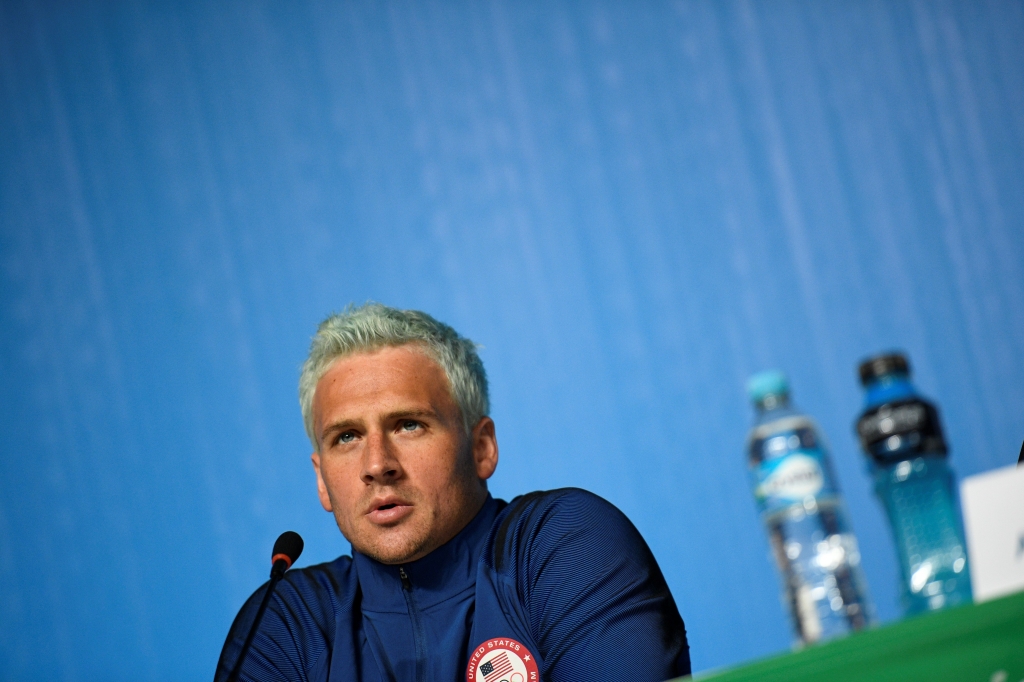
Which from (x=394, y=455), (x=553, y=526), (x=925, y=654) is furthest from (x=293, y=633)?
(x=925, y=654)

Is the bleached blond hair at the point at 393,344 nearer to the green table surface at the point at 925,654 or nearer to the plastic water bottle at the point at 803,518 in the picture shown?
the plastic water bottle at the point at 803,518

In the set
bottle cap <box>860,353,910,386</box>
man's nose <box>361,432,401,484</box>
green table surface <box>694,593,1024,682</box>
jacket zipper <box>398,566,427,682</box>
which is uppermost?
man's nose <box>361,432,401,484</box>

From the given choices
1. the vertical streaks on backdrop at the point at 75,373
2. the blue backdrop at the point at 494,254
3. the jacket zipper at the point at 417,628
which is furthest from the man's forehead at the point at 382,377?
the vertical streaks on backdrop at the point at 75,373

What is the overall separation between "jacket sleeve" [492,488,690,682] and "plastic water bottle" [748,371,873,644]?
331 mm

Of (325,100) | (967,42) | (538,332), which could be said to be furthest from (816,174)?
(325,100)

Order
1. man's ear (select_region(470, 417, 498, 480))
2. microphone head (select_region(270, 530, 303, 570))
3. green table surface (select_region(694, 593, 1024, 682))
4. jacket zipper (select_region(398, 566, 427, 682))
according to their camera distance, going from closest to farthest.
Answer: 1. green table surface (select_region(694, 593, 1024, 682))
2. microphone head (select_region(270, 530, 303, 570))
3. jacket zipper (select_region(398, 566, 427, 682))
4. man's ear (select_region(470, 417, 498, 480))

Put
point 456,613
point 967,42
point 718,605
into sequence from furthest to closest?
point 967,42
point 718,605
point 456,613

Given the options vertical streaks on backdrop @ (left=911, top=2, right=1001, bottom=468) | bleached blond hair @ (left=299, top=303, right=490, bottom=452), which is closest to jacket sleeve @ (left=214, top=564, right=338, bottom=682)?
bleached blond hair @ (left=299, top=303, right=490, bottom=452)

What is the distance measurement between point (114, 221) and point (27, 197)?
222 mm

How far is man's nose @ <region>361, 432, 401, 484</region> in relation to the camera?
4.36 feet

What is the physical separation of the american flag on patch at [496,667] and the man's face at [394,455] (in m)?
0.20

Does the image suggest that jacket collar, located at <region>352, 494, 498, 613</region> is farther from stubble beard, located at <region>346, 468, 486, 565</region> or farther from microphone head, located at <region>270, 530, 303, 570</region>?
microphone head, located at <region>270, 530, 303, 570</region>

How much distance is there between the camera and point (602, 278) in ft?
8.33

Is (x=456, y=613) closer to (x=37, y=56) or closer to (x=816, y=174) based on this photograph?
(x=816, y=174)
